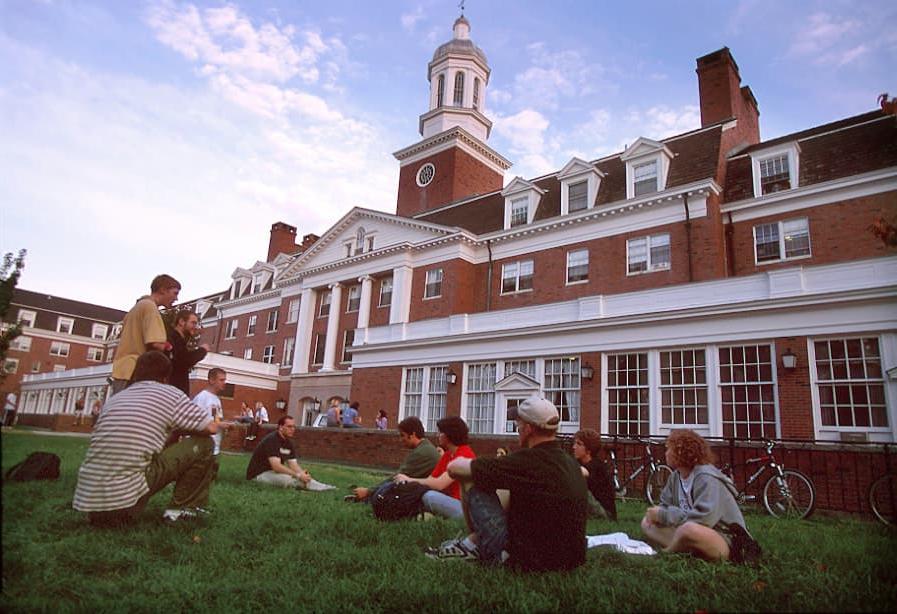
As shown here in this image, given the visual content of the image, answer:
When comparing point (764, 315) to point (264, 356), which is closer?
point (764, 315)

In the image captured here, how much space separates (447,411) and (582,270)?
7.99m

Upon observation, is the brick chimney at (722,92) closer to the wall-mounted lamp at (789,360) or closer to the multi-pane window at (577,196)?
the multi-pane window at (577,196)

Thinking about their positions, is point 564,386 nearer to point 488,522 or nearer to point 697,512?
point 697,512

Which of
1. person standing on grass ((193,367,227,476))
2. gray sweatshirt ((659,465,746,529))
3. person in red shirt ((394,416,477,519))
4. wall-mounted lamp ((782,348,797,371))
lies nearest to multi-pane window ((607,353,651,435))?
wall-mounted lamp ((782,348,797,371))

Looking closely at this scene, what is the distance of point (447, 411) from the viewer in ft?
71.1

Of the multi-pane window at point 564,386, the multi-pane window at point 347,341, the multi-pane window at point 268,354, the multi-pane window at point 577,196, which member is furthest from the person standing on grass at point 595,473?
the multi-pane window at point 268,354

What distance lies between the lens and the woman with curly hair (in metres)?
4.79

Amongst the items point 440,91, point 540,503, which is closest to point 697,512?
point 540,503

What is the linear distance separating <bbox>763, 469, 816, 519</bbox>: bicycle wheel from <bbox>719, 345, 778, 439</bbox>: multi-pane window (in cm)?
481

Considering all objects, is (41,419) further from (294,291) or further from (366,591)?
(294,291)

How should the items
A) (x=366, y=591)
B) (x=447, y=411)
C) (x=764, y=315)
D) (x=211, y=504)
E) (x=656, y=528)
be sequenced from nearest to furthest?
1. (x=366, y=591)
2. (x=656, y=528)
3. (x=211, y=504)
4. (x=764, y=315)
5. (x=447, y=411)

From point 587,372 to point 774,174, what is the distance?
35.0ft

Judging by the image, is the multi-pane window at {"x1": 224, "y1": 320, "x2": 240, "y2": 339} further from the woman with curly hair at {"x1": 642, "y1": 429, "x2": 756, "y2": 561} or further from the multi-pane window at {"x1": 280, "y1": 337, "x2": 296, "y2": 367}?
the woman with curly hair at {"x1": 642, "y1": 429, "x2": 756, "y2": 561}

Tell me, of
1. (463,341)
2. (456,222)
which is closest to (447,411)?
(463,341)
